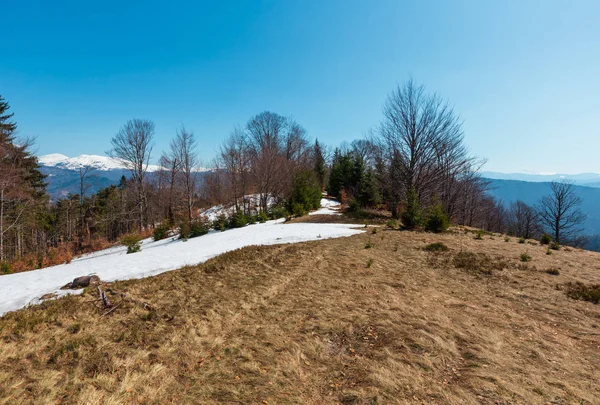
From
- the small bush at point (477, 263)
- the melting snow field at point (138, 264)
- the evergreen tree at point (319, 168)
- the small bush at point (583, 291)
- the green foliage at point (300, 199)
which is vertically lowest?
the small bush at point (583, 291)

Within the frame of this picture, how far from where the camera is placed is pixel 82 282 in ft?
19.5

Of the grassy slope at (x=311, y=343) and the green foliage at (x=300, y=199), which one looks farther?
the green foliage at (x=300, y=199)

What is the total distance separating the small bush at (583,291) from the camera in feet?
18.2

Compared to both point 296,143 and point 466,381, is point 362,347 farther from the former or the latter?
point 296,143

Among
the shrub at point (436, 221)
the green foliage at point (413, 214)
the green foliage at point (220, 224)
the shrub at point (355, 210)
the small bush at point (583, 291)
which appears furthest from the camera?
the shrub at point (355, 210)

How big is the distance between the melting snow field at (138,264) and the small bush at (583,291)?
305 inches

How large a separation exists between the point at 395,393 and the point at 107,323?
15.8 feet

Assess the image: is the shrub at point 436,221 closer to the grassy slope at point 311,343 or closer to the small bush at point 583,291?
the grassy slope at point 311,343

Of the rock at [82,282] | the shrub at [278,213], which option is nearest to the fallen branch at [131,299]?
the rock at [82,282]

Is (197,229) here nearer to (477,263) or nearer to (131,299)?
(131,299)

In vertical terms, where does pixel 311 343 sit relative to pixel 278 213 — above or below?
below

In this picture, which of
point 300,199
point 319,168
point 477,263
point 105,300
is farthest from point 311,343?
point 319,168

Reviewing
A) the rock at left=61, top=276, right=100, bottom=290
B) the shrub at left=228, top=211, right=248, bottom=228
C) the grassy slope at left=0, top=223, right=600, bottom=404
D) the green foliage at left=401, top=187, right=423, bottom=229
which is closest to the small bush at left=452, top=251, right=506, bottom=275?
the grassy slope at left=0, top=223, right=600, bottom=404

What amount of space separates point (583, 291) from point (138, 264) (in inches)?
497
